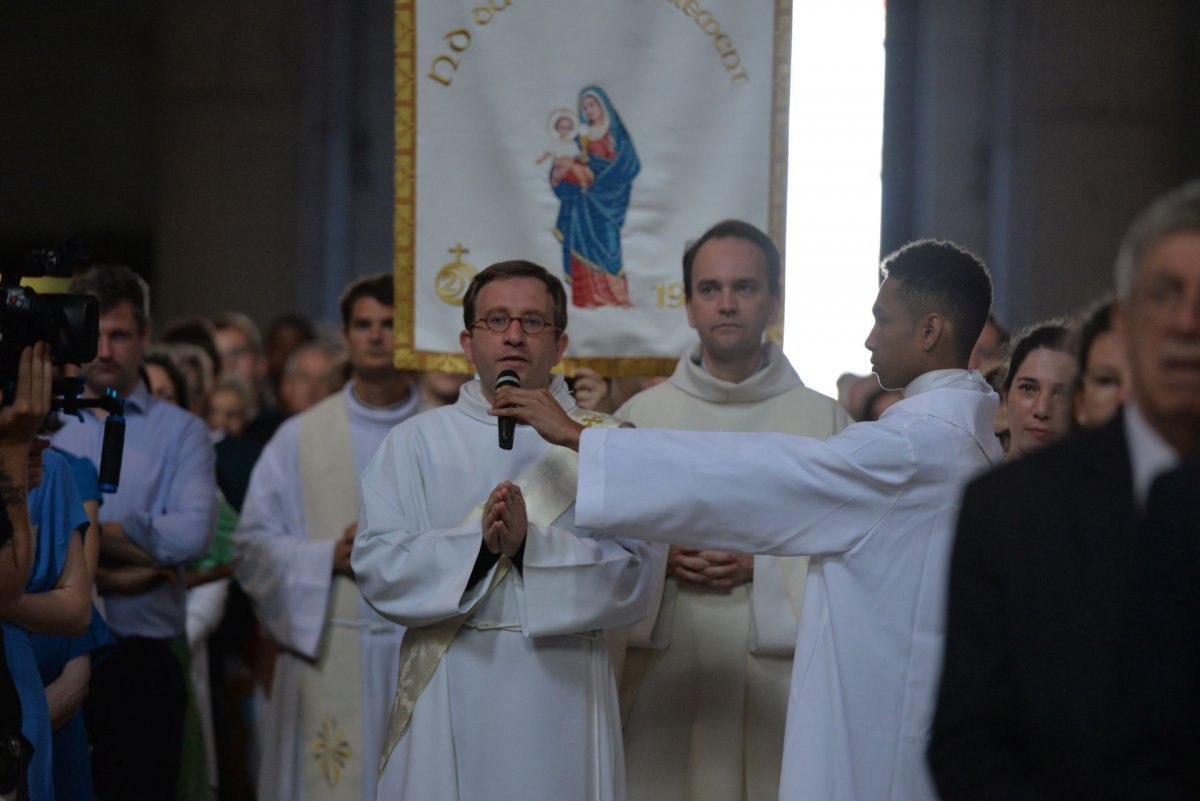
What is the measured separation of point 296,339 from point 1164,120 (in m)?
5.39

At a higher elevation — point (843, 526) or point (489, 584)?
point (843, 526)

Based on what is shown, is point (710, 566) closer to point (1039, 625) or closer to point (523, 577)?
point (523, 577)

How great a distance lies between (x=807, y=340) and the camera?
6504mm

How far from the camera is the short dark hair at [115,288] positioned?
17.2ft

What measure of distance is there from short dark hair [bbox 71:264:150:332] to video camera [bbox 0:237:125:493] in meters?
1.32

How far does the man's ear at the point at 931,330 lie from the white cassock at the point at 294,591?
7.15 feet

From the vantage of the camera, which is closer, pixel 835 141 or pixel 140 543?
pixel 140 543

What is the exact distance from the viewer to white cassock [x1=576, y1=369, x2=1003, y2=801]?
359 centimetres

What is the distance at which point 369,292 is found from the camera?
586cm

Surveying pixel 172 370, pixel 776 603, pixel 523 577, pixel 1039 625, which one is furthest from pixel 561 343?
pixel 172 370

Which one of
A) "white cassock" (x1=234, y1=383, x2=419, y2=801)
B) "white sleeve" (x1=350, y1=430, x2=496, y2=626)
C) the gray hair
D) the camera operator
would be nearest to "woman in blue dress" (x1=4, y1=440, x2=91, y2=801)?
the camera operator

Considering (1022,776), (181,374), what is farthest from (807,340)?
(1022,776)

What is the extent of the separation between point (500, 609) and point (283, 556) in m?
1.78

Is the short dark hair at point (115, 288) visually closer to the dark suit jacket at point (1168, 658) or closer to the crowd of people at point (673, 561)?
the crowd of people at point (673, 561)
